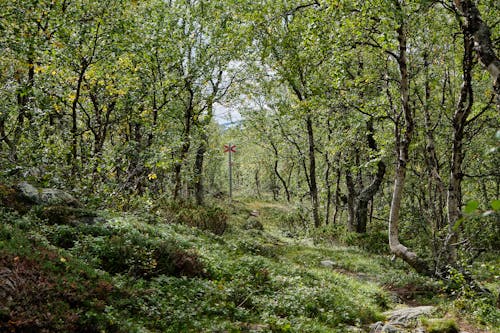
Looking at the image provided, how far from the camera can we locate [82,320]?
516cm

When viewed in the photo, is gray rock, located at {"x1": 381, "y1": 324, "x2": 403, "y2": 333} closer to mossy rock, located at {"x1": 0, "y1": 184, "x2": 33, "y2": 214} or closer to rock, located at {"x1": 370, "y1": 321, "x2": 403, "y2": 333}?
rock, located at {"x1": 370, "y1": 321, "x2": 403, "y2": 333}

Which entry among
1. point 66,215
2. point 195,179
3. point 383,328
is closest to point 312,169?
point 195,179

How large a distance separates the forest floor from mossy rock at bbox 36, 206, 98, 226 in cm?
11

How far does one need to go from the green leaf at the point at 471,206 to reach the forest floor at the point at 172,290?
5.10m

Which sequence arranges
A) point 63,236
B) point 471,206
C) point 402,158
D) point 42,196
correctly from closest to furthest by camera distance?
point 471,206 < point 63,236 < point 42,196 < point 402,158

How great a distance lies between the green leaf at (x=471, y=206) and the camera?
1425mm

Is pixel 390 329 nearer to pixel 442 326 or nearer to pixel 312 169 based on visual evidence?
pixel 442 326

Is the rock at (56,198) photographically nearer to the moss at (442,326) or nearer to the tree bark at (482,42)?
the moss at (442,326)

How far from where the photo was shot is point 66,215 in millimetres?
8695

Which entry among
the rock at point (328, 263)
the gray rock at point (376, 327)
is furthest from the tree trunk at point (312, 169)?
the gray rock at point (376, 327)

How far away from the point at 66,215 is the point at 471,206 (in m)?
8.97

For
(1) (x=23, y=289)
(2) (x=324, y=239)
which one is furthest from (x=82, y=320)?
(2) (x=324, y=239)

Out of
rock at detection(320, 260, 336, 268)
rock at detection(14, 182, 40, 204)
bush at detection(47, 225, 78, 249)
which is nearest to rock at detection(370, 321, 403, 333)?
rock at detection(320, 260, 336, 268)

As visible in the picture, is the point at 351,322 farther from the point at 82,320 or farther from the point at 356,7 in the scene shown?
the point at 356,7
